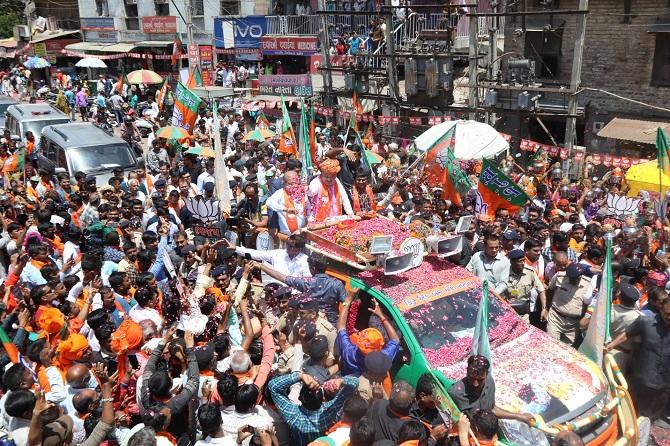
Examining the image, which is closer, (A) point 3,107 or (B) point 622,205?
(B) point 622,205

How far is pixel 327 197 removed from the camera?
779 centimetres

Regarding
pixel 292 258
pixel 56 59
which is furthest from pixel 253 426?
pixel 56 59

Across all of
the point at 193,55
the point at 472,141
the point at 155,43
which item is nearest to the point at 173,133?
the point at 472,141

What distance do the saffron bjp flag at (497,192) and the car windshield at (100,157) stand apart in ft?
27.9

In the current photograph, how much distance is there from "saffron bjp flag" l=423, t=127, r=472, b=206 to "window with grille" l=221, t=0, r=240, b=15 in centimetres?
2299

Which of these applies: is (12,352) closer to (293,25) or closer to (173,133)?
(173,133)

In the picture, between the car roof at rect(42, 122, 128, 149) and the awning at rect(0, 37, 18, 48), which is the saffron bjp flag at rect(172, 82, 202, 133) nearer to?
the car roof at rect(42, 122, 128, 149)

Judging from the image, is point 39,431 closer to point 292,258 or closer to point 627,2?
point 292,258

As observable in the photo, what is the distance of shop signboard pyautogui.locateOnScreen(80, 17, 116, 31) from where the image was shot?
36.1m

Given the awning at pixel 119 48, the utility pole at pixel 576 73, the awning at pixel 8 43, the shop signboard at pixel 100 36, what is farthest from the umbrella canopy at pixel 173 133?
the awning at pixel 8 43

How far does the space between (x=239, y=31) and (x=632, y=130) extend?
18.4 m

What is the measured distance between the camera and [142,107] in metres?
25.7

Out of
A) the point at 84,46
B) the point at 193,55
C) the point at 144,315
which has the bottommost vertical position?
the point at 144,315

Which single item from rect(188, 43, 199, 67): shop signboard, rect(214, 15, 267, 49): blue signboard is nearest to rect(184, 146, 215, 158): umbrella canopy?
rect(188, 43, 199, 67): shop signboard
